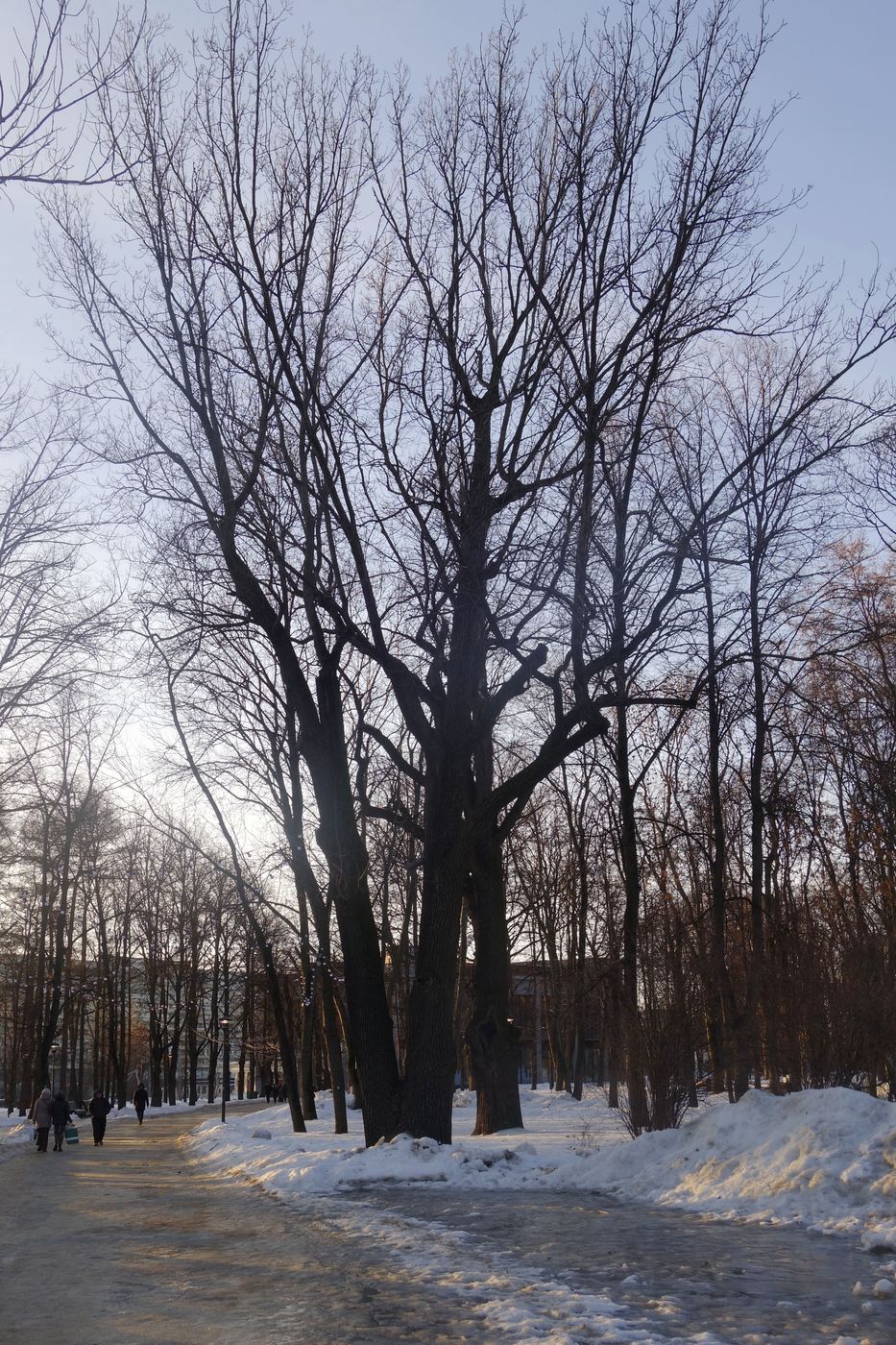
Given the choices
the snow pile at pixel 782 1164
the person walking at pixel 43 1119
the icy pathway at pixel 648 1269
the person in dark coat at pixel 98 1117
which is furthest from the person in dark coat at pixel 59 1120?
the icy pathway at pixel 648 1269

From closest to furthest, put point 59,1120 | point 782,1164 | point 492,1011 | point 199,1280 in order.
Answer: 1. point 199,1280
2. point 782,1164
3. point 492,1011
4. point 59,1120

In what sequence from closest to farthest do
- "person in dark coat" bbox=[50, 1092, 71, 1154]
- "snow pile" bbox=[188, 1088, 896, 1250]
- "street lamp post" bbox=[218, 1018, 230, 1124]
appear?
"snow pile" bbox=[188, 1088, 896, 1250] < "person in dark coat" bbox=[50, 1092, 71, 1154] < "street lamp post" bbox=[218, 1018, 230, 1124]

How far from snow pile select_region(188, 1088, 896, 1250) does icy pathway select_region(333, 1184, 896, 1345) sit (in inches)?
20.0

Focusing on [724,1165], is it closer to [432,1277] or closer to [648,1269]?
[648,1269]

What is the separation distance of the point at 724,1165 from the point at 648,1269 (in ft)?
13.7

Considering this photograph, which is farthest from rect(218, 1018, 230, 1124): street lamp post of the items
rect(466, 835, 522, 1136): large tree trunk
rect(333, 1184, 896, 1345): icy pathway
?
rect(333, 1184, 896, 1345): icy pathway

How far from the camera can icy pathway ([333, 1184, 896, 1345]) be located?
5883 mm

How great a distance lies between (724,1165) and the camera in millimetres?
11336

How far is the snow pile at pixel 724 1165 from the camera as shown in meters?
9.41

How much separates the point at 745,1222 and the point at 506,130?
43.4 feet

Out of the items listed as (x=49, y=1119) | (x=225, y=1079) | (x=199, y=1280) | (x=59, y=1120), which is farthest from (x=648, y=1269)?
(x=225, y=1079)

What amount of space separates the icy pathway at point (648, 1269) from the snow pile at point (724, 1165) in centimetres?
51

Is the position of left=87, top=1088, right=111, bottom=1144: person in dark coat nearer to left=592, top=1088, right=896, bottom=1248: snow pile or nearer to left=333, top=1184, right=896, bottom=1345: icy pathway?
left=592, top=1088, right=896, bottom=1248: snow pile

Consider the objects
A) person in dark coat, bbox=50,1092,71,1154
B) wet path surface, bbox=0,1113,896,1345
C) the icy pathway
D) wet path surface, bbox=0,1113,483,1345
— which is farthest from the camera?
person in dark coat, bbox=50,1092,71,1154
